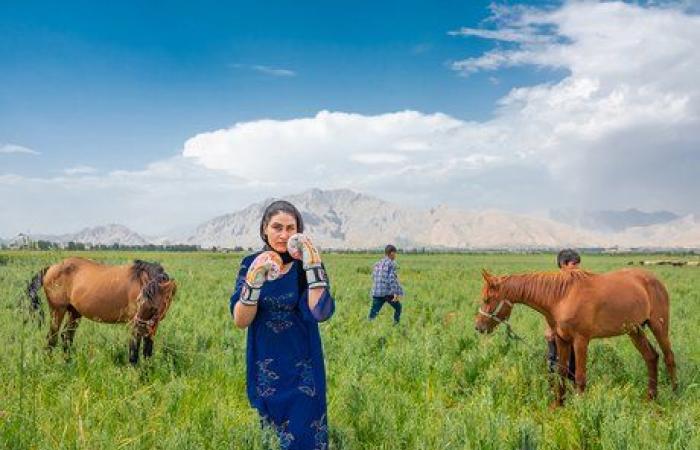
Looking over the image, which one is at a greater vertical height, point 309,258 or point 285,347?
point 309,258

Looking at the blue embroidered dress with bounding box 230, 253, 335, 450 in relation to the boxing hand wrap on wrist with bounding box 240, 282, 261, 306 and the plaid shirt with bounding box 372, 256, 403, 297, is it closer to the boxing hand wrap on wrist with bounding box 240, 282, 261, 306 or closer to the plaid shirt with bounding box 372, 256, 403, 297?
the boxing hand wrap on wrist with bounding box 240, 282, 261, 306

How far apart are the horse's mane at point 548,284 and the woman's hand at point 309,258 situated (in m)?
3.93

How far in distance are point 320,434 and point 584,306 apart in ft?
13.0

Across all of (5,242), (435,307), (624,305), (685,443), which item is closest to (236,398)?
(5,242)

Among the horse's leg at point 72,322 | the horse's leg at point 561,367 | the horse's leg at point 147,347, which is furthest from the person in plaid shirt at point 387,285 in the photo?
the horse's leg at point 72,322

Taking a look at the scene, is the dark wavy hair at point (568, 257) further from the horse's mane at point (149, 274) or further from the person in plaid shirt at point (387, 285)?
the horse's mane at point (149, 274)

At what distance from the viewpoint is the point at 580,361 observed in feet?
20.1

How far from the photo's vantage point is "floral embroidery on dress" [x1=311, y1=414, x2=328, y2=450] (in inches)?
140

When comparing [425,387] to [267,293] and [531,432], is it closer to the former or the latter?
[531,432]

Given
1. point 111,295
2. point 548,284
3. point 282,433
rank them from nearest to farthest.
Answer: point 282,433 → point 548,284 → point 111,295

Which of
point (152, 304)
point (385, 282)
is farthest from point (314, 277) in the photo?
point (385, 282)

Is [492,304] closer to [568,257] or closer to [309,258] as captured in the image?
[568,257]

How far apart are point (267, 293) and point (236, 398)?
267cm

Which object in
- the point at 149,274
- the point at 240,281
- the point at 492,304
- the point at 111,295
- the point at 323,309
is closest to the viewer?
the point at 323,309
